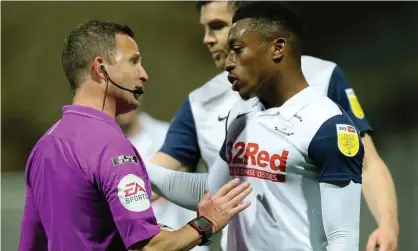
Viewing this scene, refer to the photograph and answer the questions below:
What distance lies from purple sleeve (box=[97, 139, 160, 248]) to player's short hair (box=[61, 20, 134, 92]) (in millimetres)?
292

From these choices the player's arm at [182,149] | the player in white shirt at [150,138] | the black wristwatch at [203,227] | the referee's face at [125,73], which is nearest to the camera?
the black wristwatch at [203,227]

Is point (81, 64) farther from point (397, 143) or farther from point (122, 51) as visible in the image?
point (397, 143)

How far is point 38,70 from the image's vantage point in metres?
3.84

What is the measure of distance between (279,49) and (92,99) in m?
0.60

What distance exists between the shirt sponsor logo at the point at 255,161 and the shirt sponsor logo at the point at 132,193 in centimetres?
44

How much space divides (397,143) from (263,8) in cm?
159

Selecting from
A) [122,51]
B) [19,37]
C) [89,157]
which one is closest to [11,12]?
[19,37]

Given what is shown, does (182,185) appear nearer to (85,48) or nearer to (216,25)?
(85,48)

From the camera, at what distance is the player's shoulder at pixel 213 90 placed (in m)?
3.34

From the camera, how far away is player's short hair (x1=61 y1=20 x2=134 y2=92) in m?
2.20

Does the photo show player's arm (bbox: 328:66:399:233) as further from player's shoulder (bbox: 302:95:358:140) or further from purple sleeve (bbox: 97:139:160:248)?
purple sleeve (bbox: 97:139:160:248)

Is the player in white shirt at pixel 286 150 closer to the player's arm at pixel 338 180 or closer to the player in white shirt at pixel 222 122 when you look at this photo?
the player's arm at pixel 338 180

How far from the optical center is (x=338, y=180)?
2164 millimetres

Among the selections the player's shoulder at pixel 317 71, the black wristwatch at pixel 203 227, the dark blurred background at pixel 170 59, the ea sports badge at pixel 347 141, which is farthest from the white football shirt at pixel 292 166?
the dark blurred background at pixel 170 59
